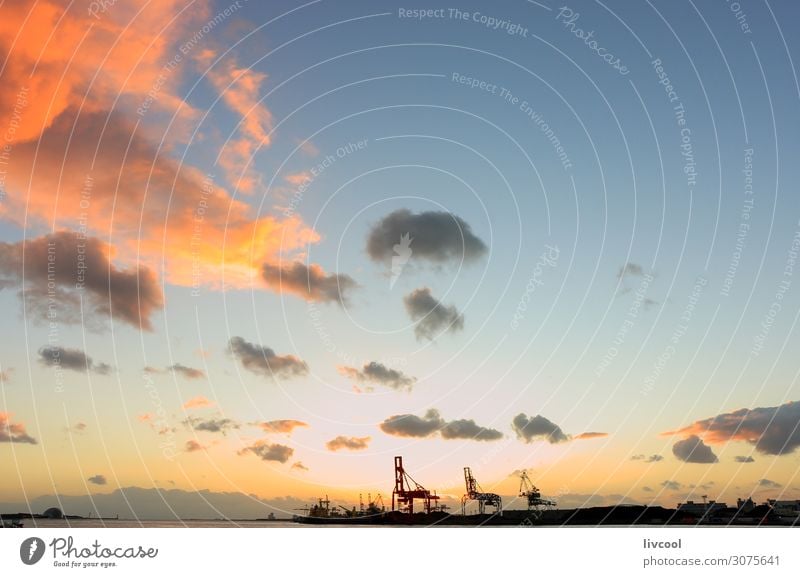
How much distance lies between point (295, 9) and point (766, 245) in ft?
109

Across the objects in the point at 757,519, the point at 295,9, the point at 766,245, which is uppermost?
the point at 295,9

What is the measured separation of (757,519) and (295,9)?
177480 millimetres
